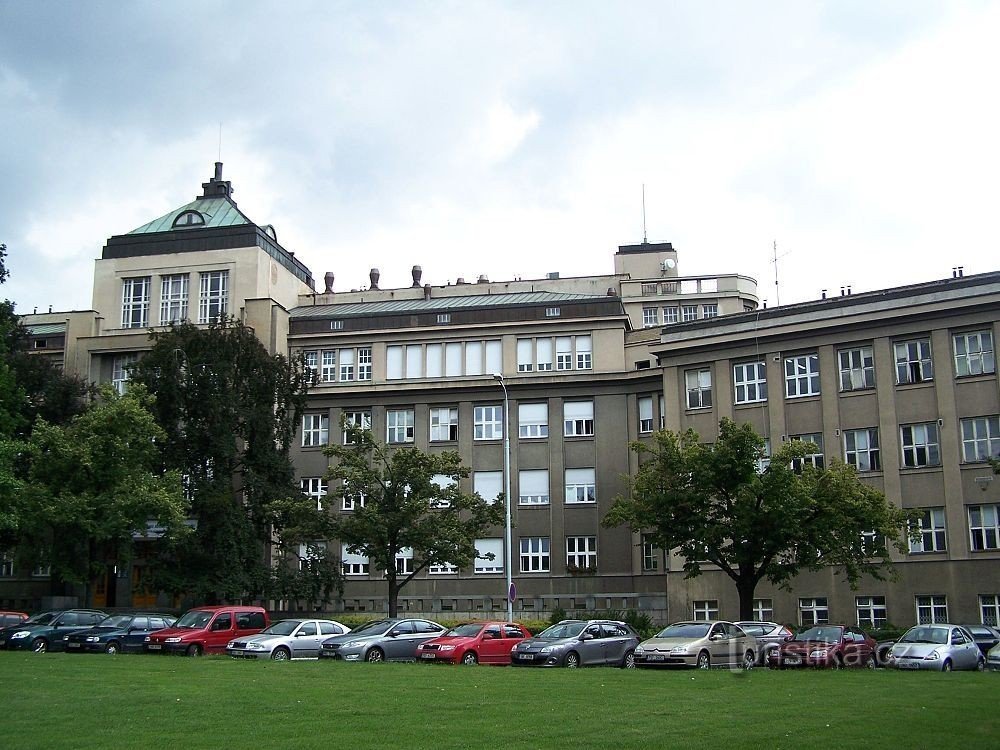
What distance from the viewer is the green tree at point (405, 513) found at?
44562 millimetres

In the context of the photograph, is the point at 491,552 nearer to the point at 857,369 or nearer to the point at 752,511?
the point at 857,369

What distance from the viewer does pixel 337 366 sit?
212ft

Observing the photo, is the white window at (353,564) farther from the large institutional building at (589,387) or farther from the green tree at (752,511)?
the green tree at (752,511)

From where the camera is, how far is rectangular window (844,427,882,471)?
49094mm

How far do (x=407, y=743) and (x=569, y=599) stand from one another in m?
41.8

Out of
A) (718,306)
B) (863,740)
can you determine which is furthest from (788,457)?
(718,306)

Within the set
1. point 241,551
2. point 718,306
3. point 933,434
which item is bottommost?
point 241,551

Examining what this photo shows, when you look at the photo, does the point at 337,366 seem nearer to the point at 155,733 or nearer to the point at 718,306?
the point at 718,306

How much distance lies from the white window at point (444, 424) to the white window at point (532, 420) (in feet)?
11.9

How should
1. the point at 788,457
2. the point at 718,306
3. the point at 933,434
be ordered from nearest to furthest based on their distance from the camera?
the point at 788,457, the point at 933,434, the point at 718,306

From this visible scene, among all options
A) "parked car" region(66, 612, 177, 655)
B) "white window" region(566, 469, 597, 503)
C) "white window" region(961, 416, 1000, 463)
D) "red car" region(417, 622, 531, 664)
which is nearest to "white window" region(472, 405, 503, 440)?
"white window" region(566, 469, 597, 503)

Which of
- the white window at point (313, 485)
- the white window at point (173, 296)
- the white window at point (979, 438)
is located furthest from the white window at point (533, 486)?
the white window at point (173, 296)

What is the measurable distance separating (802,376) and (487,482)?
1824 centimetres

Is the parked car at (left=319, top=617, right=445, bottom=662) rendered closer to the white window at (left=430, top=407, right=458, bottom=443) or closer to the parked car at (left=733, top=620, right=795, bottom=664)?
the parked car at (left=733, top=620, right=795, bottom=664)
